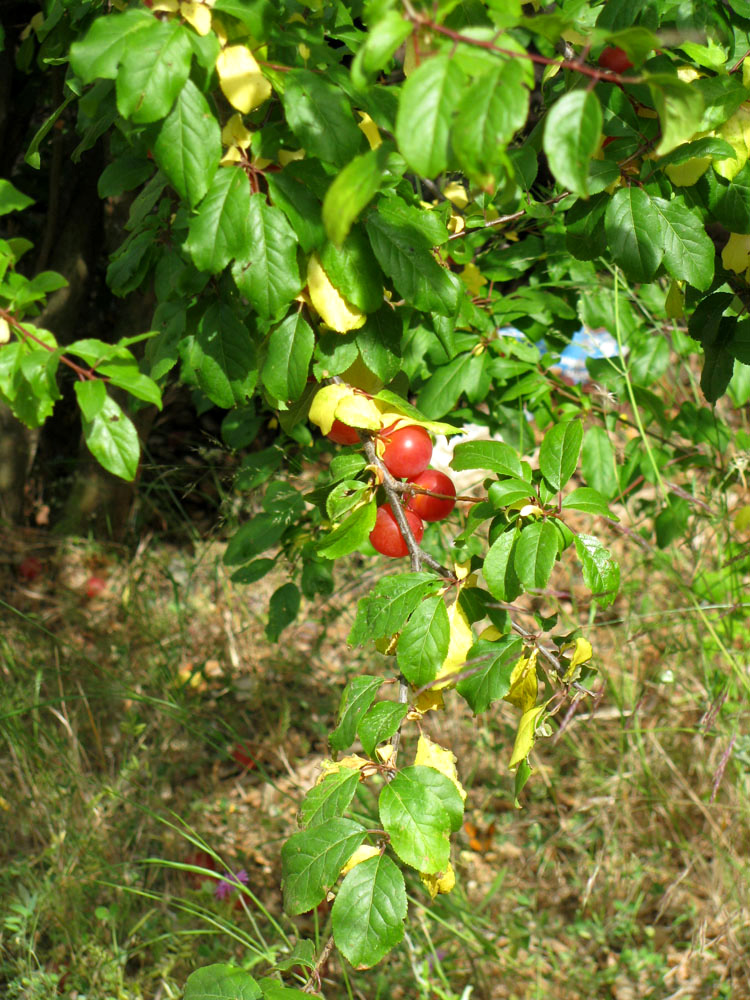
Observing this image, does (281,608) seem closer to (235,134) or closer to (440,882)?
(440,882)

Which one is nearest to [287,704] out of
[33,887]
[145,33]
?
[33,887]

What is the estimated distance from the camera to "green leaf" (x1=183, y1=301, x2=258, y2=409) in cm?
87

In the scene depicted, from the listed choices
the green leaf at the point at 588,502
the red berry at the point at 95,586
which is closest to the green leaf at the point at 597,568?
the green leaf at the point at 588,502

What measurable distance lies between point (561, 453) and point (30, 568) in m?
2.05

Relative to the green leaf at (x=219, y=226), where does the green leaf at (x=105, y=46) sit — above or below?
above

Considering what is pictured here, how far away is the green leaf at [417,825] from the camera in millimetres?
681

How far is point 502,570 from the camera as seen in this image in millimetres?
807

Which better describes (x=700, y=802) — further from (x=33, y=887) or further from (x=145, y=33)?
(x=145, y=33)

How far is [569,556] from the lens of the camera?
2451 millimetres

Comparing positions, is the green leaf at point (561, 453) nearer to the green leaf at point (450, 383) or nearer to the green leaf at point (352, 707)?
the green leaf at point (352, 707)

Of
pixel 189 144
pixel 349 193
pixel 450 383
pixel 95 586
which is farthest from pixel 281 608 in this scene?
pixel 95 586

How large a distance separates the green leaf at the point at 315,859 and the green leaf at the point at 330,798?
0.03ft

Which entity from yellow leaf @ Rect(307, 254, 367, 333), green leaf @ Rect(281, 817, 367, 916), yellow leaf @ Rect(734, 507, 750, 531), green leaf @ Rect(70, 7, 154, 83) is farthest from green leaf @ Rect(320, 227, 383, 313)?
yellow leaf @ Rect(734, 507, 750, 531)

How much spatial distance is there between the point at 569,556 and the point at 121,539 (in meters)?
1.35
